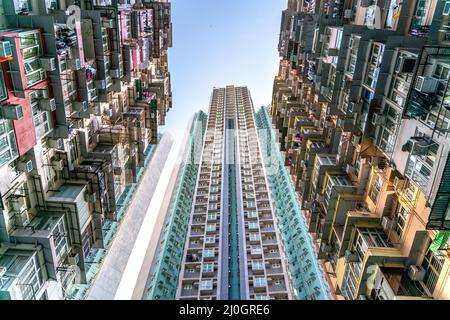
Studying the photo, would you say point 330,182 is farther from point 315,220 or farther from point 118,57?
A: point 118,57

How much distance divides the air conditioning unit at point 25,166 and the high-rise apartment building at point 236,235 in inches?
1195

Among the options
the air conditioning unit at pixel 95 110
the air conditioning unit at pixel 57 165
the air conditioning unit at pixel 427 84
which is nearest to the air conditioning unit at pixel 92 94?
the air conditioning unit at pixel 95 110

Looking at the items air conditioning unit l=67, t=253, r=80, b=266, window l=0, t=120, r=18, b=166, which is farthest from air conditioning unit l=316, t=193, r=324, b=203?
window l=0, t=120, r=18, b=166

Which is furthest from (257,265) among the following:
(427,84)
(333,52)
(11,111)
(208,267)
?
(11,111)

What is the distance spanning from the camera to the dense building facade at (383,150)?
43.0 ft

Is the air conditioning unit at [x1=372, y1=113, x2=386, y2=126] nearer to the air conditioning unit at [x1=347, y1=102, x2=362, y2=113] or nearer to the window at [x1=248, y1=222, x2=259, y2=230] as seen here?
the air conditioning unit at [x1=347, y1=102, x2=362, y2=113]

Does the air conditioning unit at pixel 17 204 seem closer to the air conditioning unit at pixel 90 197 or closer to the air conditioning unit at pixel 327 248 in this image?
the air conditioning unit at pixel 90 197

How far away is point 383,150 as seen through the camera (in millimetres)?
17734

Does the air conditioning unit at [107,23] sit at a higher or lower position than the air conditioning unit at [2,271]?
higher

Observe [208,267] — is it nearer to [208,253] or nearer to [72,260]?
[208,253]

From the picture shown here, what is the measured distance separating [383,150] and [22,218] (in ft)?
72.8

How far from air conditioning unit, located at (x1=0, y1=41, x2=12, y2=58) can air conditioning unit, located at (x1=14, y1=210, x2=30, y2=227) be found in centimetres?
827
